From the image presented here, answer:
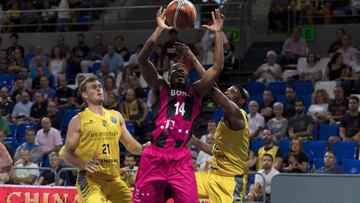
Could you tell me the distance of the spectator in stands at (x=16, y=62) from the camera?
20.6 m

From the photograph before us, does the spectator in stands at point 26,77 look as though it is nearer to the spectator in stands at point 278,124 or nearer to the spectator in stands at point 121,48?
the spectator in stands at point 121,48

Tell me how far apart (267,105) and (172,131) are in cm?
755

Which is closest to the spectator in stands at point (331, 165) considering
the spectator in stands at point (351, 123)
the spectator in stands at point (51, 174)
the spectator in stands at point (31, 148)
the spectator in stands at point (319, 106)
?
the spectator in stands at point (351, 123)

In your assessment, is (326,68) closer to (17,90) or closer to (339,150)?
(339,150)

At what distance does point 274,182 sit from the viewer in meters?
10.9

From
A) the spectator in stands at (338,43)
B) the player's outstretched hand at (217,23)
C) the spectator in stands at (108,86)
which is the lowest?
the player's outstretched hand at (217,23)

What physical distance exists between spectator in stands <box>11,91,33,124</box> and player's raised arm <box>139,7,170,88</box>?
31.5 ft

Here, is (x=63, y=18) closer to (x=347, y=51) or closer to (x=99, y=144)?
(x=347, y=51)

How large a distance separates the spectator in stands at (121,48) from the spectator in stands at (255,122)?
5.07 meters

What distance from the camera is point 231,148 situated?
10.2m

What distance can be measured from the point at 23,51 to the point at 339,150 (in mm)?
9509

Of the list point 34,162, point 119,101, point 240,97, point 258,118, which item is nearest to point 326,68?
→ point 258,118

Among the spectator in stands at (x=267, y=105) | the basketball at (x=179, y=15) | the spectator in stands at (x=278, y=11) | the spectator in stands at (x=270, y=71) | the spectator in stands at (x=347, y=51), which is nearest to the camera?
the basketball at (x=179, y=15)

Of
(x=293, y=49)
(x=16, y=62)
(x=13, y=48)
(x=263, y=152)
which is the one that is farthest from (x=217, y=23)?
(x=13, y=48)
